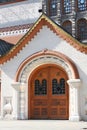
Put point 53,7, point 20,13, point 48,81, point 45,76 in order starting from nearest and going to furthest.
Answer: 1. point 48,81
2. point 45,76
3. point 53,7
4. point 20,13

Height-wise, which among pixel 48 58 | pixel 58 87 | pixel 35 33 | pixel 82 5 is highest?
pixel 82 5

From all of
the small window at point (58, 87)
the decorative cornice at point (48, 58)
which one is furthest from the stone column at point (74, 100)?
the small window at point (58, 87)

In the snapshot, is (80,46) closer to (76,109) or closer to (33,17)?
(76,109)

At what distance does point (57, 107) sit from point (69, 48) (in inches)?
154

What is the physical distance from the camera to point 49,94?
86.6ft

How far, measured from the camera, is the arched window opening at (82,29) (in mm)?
31859

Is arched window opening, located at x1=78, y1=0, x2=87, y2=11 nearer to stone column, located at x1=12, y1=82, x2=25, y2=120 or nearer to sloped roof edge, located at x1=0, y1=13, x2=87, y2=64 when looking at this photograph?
sloped roof edge, located at x1=0, y1=13, x2=87, y2=64

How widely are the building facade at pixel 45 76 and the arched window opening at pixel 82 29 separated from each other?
18.6 ft

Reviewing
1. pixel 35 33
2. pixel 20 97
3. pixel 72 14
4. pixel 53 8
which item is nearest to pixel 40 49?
pixel 35 33

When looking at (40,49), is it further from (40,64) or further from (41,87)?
(41,87)

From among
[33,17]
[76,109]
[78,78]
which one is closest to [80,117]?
[76,109]

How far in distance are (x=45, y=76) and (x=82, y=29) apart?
724 centimetres

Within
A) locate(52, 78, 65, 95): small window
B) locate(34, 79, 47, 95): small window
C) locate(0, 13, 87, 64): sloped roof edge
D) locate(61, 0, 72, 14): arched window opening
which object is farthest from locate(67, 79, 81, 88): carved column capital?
locate(61, 0, 72, 14): arched window opening

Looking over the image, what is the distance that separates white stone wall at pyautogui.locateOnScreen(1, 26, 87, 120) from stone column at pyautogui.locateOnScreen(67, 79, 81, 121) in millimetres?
280
